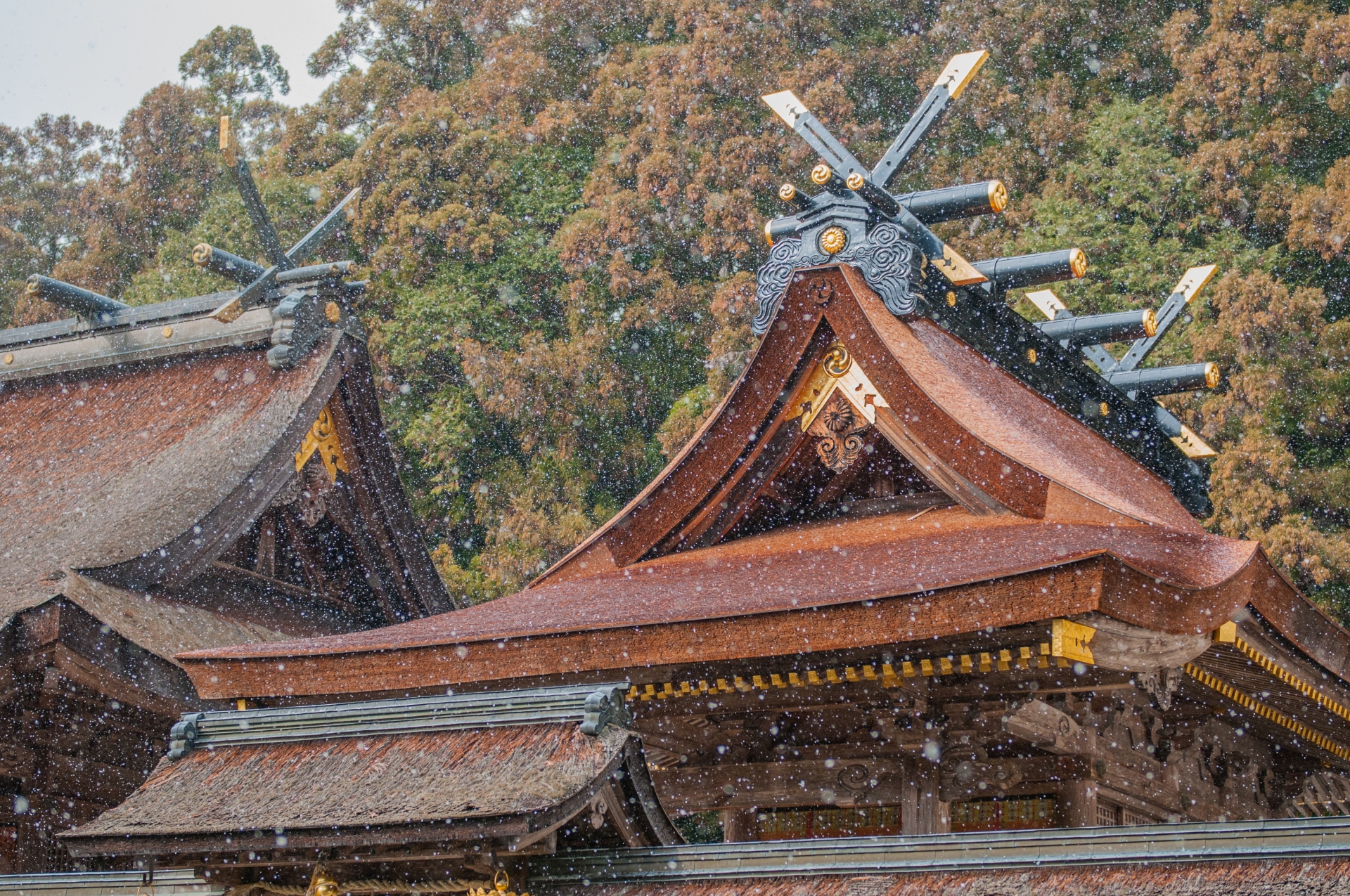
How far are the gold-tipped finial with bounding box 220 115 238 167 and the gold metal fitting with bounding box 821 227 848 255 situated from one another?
453 cm

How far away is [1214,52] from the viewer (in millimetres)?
19891

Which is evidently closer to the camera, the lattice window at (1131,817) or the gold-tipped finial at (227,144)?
the lattice window at (1131,817)

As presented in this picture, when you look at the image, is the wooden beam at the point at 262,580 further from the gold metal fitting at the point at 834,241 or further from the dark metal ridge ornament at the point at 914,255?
the gold metal fitting at the point at 834,241

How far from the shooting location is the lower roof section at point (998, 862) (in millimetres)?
4109

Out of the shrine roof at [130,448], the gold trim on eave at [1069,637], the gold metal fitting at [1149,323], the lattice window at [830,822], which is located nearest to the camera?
the gold trim on eave at [1069,637]

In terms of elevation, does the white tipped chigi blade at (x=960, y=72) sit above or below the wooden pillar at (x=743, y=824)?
above

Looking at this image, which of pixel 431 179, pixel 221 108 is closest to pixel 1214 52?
pixel 431 179

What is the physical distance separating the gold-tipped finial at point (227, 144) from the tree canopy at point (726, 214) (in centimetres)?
1010

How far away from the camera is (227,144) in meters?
10.0

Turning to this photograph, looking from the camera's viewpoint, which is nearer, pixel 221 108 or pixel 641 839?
pixel 641 839

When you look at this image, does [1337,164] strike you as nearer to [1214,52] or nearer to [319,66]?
[1214,52]

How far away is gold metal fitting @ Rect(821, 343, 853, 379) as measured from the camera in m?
7.75

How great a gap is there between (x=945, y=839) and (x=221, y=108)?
31.0m

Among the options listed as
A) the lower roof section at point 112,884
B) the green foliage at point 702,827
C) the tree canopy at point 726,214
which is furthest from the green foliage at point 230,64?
the lower roof section at point 112,884
